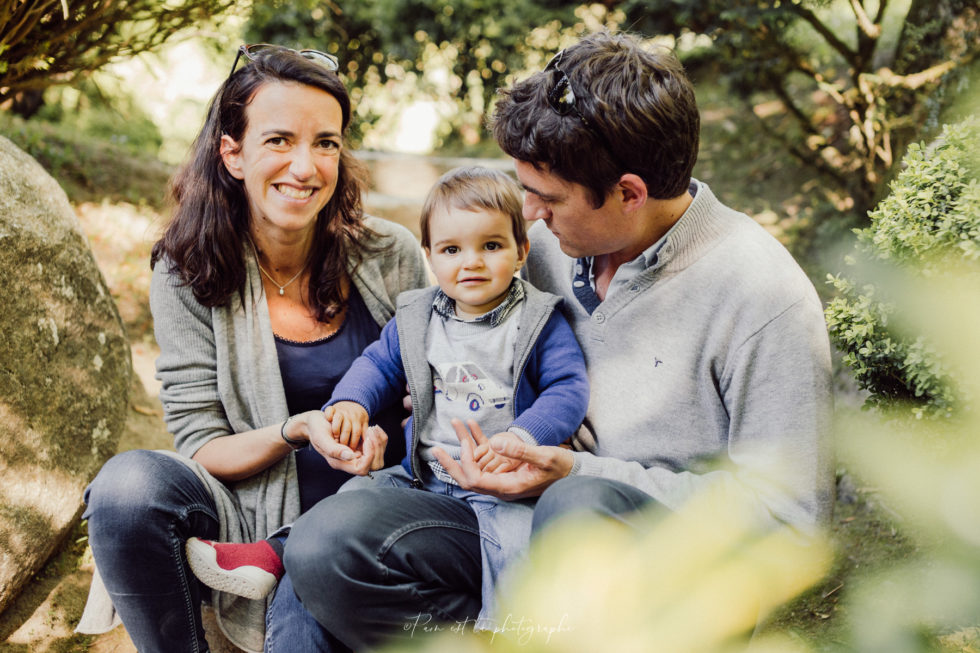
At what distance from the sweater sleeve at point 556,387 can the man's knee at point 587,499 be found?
0.19 m

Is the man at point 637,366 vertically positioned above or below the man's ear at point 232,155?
below

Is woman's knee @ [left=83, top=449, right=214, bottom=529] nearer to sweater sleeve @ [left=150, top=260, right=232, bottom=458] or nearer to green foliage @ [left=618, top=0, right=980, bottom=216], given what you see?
sweater sleeve @ [left=150, top=260, right=232, bottom=458]

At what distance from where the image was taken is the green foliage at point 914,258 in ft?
5.45

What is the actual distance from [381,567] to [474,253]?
2.89ft

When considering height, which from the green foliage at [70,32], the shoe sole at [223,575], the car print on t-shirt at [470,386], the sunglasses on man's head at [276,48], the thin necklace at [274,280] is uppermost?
the green foliage at [70,32]

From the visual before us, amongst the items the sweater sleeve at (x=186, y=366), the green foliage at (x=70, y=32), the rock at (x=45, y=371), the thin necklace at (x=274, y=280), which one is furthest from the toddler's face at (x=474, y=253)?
the green foliage at (x=70, y=32)

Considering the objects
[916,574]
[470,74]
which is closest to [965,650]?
[916,574]

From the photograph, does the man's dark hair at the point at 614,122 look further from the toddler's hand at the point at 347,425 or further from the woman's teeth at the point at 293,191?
the toddler's hand at the point at 347,425

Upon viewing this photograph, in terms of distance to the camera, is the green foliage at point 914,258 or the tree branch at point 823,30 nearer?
the green foliage at point 914,258

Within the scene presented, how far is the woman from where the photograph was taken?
6.72ft

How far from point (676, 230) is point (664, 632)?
100 cm

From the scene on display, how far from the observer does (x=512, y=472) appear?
6.49ft

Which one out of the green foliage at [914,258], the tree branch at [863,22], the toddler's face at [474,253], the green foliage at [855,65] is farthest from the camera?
the tree branch at [863,22]

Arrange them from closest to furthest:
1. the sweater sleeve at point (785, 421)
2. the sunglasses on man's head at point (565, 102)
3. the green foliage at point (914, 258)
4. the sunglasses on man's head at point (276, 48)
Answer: the green foliage at point (914, 258) → the sweater sleeve at point (785, 421) → the sunglasses on man's head at point (565, 102) → the sunglasses on man's head at point (276, 48)
